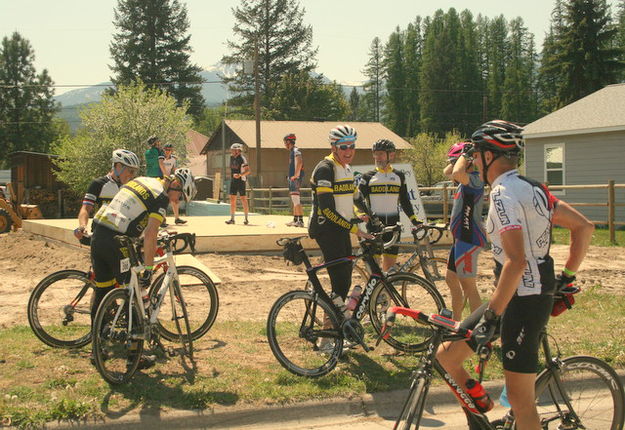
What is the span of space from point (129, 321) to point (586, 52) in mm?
44634

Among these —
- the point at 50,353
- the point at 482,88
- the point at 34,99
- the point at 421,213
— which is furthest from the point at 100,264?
the point at 482,88

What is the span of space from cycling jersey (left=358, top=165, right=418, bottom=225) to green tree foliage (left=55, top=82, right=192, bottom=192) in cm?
3038

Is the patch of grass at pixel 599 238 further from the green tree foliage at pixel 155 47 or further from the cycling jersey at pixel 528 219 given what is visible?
the green tree foliage at pixel 155 47

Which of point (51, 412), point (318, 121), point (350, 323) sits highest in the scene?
point (318, 121)

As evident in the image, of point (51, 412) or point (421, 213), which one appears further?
point (421, 213)

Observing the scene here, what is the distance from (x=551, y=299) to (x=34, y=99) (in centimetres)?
8515

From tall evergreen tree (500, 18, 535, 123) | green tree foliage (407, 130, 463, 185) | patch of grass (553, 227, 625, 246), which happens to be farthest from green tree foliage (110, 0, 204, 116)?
patch of grass (553, 227, 625, 246)

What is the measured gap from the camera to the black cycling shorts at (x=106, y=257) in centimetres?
666

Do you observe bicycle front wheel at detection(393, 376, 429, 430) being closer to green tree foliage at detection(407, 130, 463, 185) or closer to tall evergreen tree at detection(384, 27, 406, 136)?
green tree foliage at detection(407, 130, 463, 185)

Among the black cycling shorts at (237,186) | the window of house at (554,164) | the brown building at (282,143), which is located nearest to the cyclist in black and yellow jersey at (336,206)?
the black cycling shorts at (237,186)

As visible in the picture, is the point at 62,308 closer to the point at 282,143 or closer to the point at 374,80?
the point at 282,143

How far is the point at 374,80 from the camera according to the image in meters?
128

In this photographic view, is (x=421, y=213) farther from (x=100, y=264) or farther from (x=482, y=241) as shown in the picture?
(x=100, y=264)

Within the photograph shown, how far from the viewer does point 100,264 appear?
6727mm
